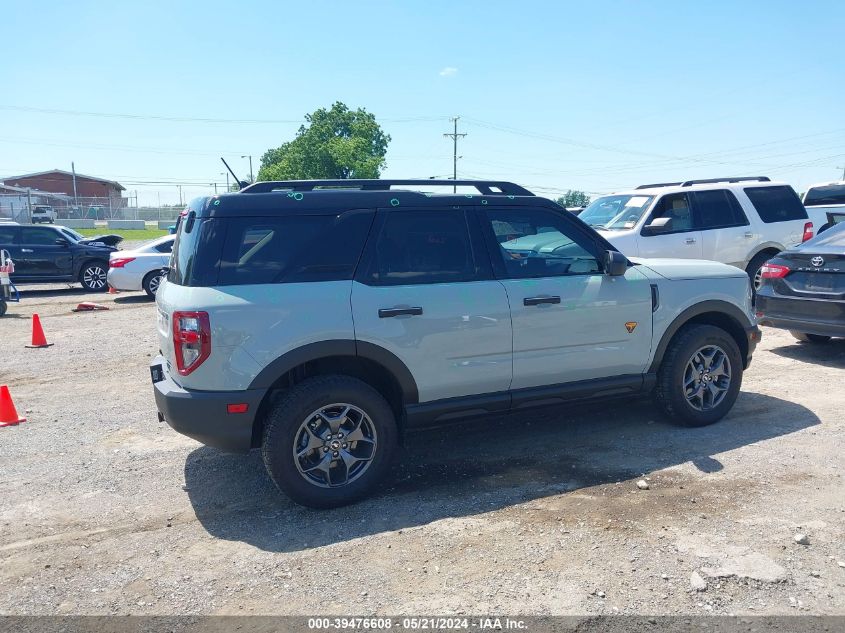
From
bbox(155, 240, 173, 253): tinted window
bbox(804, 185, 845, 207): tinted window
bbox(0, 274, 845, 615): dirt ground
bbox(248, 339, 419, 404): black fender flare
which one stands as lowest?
bbox(0, 274, 845, 615): dirt ground

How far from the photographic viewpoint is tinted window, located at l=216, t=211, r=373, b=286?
4.25 m

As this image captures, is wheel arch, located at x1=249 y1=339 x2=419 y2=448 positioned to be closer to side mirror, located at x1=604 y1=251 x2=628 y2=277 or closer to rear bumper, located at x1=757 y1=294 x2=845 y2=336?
side mirror, located at x1=604 y1=251 x2=628 y2=277

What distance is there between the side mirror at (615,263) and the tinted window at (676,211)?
5802 millimetres

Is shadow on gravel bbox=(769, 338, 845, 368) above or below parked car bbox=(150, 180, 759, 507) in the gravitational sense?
below

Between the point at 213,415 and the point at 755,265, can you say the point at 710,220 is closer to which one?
the point at 755,265

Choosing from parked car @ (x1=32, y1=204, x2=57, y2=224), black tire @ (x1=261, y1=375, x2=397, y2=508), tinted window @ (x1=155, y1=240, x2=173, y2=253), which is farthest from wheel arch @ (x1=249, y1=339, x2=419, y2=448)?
parked car @ (x1=32, y1=204, x2=57, y2=224)

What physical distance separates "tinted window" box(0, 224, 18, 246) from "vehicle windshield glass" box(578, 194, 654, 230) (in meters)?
13.1

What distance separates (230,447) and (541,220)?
9.01ft

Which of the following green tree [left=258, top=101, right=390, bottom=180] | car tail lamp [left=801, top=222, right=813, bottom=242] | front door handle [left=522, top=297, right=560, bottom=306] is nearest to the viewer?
front door handle [left=522, top=297, right=560, bottom=306]

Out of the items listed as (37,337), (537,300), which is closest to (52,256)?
(37,337)

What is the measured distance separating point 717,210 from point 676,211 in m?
0.68

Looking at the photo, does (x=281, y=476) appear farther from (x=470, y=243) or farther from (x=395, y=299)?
(x=470, y=243)

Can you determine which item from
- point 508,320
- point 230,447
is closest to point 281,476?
point 230,447

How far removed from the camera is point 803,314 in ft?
25.9
